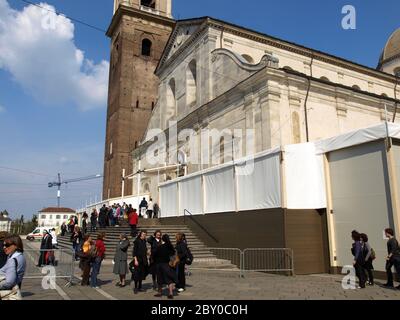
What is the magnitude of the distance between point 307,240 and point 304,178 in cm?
226

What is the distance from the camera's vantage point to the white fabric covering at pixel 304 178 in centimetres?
1362

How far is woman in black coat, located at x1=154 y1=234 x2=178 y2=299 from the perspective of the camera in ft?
28.3

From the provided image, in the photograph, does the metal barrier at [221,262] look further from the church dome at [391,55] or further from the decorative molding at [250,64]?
the church dome at [391,55]

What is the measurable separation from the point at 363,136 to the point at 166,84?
87.7 feet

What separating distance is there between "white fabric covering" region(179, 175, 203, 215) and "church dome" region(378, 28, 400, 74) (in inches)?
1571

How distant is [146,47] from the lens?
49.8 meters

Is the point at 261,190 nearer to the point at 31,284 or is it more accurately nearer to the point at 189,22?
the point at 31,284

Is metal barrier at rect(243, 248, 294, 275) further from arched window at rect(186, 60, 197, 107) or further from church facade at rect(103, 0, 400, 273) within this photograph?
arched window at rect(186, 60, 197, 107)

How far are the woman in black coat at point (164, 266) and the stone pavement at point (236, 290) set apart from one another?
36cm

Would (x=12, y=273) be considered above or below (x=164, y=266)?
above

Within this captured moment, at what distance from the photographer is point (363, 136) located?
1228 centimetres

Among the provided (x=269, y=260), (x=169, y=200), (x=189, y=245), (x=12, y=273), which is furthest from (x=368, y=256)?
(x=169, y=200)

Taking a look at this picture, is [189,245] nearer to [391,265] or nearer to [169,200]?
[169,200]
